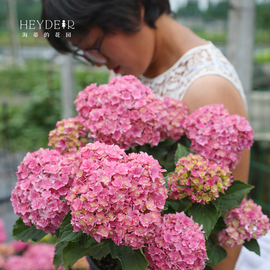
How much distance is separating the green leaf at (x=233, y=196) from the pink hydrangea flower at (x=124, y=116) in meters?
0.26

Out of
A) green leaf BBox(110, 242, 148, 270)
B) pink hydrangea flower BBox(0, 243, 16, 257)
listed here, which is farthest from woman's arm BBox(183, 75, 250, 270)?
pink hydrangea flower BBox(0, 243, 16, 257)

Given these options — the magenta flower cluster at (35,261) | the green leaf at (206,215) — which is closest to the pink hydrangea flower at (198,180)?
the green leaf at (206,215)

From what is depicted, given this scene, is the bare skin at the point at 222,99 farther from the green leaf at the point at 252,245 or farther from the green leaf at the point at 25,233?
the green leaf at the point at 25,233

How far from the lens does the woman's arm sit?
1216 millimetres

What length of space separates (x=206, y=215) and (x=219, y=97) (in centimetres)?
54

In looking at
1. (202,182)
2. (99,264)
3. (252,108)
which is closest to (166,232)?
(202,182)

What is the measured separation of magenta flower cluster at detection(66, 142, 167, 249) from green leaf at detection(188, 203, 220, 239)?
0.18 metres

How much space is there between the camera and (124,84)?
3.12 ft

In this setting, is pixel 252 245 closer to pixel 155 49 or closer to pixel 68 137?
pixel 68 137

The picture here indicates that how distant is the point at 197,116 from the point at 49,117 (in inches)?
231

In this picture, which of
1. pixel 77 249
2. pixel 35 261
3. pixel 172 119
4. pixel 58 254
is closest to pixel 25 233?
pixel 58 254

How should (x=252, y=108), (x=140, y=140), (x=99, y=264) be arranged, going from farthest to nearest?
(x=252, y=108) → (x=99, y=264) → (x=140, y=140)

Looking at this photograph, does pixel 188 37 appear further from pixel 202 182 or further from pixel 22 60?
pixel 22 60

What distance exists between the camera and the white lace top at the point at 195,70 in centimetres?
132
